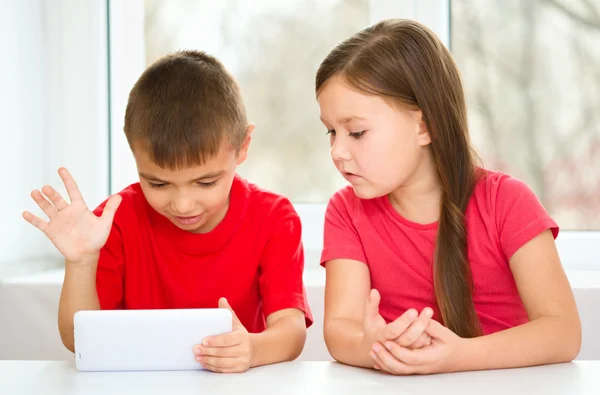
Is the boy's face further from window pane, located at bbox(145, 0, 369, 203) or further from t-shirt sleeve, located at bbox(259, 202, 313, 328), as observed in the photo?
window pane, located at bbox(145, 0, 369, 203)

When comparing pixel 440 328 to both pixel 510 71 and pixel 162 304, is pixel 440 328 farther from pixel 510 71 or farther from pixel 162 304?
pixel 510 71

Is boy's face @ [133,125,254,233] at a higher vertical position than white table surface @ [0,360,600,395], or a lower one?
higher

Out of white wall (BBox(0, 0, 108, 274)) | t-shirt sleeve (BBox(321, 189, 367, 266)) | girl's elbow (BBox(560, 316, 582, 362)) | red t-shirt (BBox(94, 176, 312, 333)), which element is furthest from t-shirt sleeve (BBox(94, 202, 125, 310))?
girl's elbow (BBox(560, 316, 582, 362))

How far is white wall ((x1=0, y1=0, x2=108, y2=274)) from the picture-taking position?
198 cm

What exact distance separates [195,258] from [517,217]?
0.58 metres

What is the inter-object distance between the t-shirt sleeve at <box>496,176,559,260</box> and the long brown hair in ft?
0.19

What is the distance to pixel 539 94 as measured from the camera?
80.2 inches

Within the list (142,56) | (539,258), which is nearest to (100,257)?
(539,258)

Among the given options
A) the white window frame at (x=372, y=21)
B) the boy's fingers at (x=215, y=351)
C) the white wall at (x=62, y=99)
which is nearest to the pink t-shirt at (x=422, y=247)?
the boy's fingers at (x=215, y=351)

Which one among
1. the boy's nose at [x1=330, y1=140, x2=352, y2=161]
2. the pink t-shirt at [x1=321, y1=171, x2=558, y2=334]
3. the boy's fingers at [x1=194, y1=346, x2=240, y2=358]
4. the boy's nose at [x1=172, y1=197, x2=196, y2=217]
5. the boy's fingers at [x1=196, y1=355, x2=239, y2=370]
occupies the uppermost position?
A: the boy's nose at [x1=330, y1=140, x2=352, y2=161]

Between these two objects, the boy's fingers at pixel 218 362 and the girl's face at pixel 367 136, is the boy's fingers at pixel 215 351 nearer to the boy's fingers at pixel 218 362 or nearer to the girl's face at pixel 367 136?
the boy's fingers at pixel 218 362

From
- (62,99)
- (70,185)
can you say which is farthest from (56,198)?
(62,99)

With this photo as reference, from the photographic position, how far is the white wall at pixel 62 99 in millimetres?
1979

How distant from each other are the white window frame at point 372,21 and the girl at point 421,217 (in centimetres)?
65
